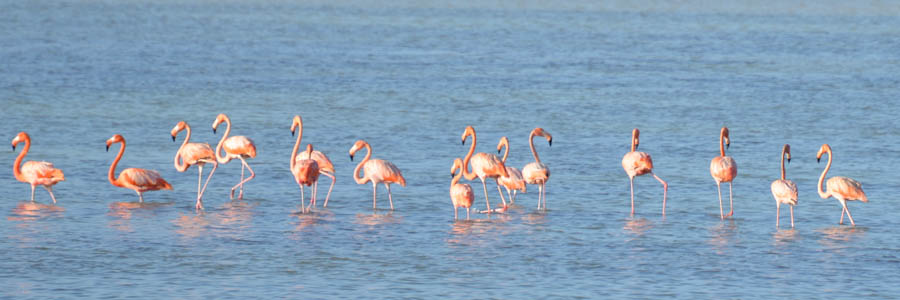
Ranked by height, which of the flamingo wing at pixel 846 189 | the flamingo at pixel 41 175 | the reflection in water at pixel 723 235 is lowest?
the reflection in water at pixel 723 235

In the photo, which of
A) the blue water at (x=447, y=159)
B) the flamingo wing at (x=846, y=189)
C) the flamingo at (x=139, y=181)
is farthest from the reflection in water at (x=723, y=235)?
the flamingo at (x=139, y=181)

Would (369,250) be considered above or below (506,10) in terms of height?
below

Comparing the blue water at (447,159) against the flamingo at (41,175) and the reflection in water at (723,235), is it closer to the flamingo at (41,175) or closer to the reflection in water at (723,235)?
the reflection in water at (723,235)

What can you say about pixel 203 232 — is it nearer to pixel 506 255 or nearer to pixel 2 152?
pixel 506 255

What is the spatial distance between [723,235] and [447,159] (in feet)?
18.1

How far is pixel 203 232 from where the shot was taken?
1288cm

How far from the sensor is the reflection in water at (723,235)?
12.6m

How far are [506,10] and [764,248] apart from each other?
179ft

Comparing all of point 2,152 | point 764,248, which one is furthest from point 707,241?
point 2,152

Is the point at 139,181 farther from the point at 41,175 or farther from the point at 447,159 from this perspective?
the point at 447,159

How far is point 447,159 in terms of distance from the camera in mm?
17922

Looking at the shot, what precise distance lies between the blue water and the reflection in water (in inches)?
1.5

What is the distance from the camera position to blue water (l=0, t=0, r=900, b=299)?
443 inches

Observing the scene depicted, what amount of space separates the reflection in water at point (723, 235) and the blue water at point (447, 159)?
38 millimetres
